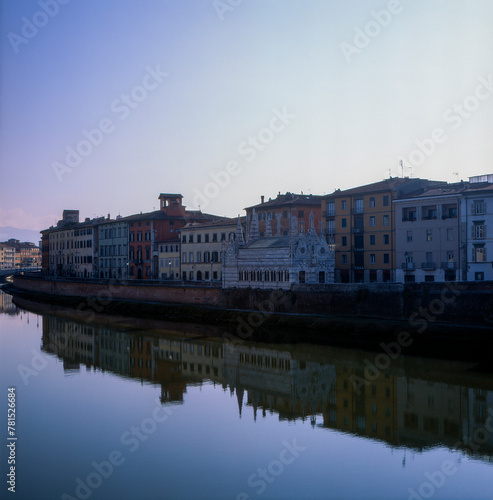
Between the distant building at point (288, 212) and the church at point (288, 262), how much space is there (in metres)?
6.74

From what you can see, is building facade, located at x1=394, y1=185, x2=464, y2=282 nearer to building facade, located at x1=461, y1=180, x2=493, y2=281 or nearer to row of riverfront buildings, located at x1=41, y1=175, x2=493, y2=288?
row of riverfront buildings, located at x1=41, y1=175, x2=493, y2=288

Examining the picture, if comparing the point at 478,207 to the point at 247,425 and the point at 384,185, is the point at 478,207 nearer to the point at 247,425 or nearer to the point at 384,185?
the point at 384,185

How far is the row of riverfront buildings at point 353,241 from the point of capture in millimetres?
45094

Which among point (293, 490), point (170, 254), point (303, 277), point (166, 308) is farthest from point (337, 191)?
point (293, 490)

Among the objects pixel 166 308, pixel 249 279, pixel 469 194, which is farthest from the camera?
pixel 166 308

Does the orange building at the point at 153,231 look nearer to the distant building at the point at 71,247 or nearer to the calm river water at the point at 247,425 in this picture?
the distant building at the point at 71,247

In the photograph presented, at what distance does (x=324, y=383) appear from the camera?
1169 inches

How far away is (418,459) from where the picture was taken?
2011 cm

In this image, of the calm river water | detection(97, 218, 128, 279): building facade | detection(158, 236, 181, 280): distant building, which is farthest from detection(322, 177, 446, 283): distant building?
detection(97, 218, 128, 279): building facade

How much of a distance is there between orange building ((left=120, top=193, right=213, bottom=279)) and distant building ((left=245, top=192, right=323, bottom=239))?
14.4 metres

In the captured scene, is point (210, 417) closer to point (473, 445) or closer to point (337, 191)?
point (473, 445)

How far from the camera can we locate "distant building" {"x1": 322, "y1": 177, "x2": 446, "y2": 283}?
168 feet

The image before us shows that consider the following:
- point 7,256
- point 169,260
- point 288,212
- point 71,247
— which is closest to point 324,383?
point 288,212

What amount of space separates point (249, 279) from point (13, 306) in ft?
118
